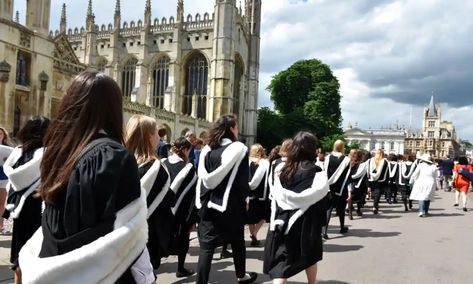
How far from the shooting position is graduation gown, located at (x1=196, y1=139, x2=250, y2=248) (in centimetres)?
475

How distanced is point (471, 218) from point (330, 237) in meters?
5.30

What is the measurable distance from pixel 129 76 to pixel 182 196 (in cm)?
4532

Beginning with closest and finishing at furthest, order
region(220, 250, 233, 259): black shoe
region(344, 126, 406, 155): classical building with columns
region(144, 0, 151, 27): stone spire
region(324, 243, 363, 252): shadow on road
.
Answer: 1. region(220, 250, 233, 259): black shoe
2. region(324, 243, 363, 252): shadow on road
3. region(144, 0, 151, 27): stone spire
4. region(344, 126, 406, 155): classical building with columns

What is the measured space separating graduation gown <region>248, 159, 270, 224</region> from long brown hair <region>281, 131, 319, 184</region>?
300 cm

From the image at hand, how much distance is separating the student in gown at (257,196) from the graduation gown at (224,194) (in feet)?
8.45

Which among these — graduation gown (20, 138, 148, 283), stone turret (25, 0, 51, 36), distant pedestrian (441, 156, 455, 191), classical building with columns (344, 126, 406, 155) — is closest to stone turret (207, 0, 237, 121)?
distant pedestrian (441, 156, 455, 191)

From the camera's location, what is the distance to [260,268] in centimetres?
599

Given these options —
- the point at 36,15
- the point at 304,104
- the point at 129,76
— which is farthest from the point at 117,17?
the point at 36,15

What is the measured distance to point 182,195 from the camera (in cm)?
541

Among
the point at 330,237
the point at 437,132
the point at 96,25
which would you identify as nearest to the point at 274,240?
the point at 330,237

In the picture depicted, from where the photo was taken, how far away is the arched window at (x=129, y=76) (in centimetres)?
4819

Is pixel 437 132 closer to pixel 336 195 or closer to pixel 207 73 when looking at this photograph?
pixel 207 73

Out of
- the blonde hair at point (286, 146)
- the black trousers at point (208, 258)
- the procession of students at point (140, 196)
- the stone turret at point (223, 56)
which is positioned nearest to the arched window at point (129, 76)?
the stone turret at point (223, 56)

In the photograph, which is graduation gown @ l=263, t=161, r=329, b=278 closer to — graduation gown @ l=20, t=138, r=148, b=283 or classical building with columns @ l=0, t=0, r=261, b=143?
graduation gown @ l=20, t=138, r=148, b=283
